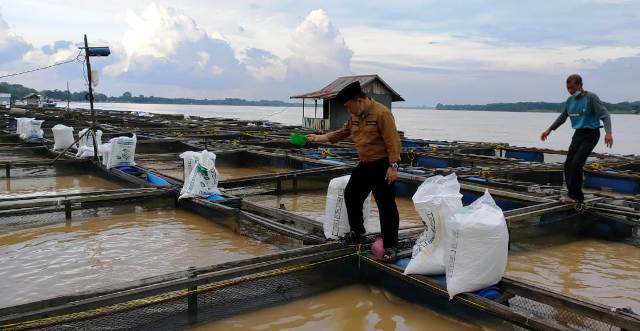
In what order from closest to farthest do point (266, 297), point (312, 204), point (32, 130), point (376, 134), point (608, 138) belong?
point (266, 297) < point (376, 134) < point (608, 138) < point (312, 204) < point (32, 130)

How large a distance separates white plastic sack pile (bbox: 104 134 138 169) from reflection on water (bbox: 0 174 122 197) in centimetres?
40

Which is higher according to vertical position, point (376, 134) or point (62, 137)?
point (376, 134)

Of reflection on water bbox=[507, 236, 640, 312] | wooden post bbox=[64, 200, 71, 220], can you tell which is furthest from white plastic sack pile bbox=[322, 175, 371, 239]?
wooden post bbox=[64, 200, 71, 220]

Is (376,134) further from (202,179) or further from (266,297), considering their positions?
(202,179)

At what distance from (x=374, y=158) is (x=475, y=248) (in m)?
1.13

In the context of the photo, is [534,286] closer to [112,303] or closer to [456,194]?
[456,194]

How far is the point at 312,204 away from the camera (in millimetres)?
8359

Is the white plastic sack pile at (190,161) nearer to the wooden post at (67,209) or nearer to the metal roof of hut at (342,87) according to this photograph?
the wooden post at (67,209)

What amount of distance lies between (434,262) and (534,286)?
0.71m

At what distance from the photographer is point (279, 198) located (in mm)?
8773

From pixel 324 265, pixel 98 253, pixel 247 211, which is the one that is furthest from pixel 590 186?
pixel 98 253

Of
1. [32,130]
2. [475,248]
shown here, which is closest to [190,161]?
[475,248]

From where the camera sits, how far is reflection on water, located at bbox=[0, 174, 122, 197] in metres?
8.91

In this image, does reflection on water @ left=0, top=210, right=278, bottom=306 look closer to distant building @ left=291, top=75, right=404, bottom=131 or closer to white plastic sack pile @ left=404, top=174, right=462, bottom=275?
white plastic sack pile @ left=404, top=174, right=462, bottom=275
